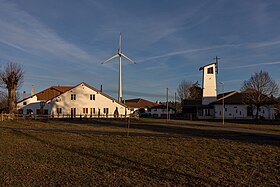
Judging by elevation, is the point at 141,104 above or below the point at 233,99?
below

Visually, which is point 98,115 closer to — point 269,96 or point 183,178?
point 269,96

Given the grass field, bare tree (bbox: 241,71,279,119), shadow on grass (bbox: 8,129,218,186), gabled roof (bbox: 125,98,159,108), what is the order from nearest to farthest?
the grass field → shadow on grass (bbox: 8,129,218,186) → bare tree (bbox: 241,71,279,119) → gabled roof (bbox: 125,98,159,108)

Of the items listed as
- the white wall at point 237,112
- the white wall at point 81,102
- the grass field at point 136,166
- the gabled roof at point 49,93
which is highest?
the gabled roof at point 49,93

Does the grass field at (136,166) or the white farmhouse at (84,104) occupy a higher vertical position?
the white farmhouse at (84,104)

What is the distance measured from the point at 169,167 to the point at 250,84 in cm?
5493

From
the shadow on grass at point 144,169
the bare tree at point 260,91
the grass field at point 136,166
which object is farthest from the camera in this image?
the bare tree at point 260,91

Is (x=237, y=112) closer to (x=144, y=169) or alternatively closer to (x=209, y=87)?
(x=209, y=87)

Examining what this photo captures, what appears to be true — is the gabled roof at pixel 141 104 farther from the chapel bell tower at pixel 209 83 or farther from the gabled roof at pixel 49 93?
the chapel bell tower at pixel 209 83

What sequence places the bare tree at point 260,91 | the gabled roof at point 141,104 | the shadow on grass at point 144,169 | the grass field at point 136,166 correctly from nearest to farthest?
1. the grass field at point 136,166
2. the shadow on grass at point 144,169
3. the bare tree at point 260,91
4. the gabled roof at point 141,104

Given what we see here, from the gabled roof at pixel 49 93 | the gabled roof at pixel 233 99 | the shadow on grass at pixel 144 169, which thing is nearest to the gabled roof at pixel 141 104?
the gabled roof at pixel 49 93

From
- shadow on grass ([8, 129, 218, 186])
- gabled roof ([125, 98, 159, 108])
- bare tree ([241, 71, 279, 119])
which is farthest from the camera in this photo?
gabled roof ([125, 98, 159, 108])

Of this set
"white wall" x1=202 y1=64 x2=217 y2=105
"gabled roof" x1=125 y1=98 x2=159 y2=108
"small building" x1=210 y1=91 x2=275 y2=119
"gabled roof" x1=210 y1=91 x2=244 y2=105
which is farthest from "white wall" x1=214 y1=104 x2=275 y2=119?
"gabled roof" x1=125 y1=98 x2=159 y2=108

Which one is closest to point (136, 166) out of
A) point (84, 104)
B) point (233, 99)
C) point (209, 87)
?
point (84, 104)

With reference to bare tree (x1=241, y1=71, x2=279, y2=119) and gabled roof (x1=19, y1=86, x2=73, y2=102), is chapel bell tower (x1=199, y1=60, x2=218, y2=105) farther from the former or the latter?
gabled roof (x1=19, y1=86, x2=73, y2=102)
